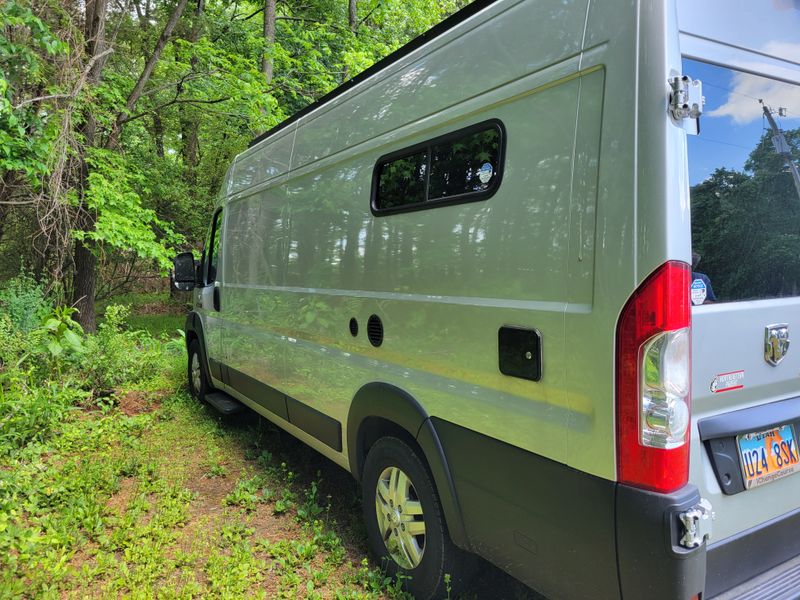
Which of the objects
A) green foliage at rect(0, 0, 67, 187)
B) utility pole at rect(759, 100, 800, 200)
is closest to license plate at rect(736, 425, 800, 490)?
utility pole at rect(759, 100, 800, 200)

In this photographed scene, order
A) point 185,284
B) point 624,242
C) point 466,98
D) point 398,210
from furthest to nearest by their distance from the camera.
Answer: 1. point 185,284
2. point 398,210
3. point 466,98
4. point 624,242

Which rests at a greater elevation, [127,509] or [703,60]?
[703,60]

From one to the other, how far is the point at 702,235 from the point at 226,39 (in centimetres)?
1303

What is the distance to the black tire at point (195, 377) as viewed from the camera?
5980 millimetres

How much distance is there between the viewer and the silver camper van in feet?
5.41

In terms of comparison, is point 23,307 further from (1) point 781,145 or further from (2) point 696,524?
(1) point 781,145

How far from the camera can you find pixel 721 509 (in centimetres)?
180

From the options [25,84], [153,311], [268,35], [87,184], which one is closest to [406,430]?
[25,84]

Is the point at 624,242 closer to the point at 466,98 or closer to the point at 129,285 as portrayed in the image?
the point at 466,98

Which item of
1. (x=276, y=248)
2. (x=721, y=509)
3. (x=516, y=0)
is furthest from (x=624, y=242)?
(x=276, y=248)

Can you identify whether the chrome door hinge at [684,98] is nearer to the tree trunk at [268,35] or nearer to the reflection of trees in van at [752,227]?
the reflection of trees in van at [752,227]

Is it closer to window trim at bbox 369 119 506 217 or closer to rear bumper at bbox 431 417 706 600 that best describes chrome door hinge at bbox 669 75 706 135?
window trim at bbox 369 119 506 217

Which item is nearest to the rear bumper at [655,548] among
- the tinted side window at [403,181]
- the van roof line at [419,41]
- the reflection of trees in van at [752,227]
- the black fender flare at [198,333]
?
the reflection of trees in van at [752,227]

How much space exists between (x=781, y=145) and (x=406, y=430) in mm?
1947
